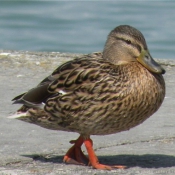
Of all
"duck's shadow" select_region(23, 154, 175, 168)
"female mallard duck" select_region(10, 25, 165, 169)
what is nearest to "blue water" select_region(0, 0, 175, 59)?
"duck's shadow" select_region(23, 154, 175, 168)

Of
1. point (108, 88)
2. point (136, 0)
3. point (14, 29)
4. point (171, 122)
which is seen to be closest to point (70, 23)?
point (14, 29)

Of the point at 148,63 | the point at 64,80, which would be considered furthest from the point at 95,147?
the point at 148,63

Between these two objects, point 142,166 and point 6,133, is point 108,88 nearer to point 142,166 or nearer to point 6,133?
point 142,166

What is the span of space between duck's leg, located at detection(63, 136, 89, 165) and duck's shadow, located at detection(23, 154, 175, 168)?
0.10 metres

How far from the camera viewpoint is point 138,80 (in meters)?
5.71

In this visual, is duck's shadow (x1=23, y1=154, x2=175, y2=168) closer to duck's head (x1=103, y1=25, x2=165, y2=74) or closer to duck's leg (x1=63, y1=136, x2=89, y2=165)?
duck's leg (x1=63, y1=136, x2=89, y2=165)

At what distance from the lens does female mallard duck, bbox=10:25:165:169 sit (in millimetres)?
5625

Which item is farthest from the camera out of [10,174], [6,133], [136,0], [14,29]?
[136,0]

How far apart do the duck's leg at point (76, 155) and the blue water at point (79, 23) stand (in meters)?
9.77

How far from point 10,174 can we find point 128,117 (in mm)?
979

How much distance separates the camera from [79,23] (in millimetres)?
18281

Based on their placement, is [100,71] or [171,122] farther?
[171,122]

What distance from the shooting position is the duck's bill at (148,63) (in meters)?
5.77

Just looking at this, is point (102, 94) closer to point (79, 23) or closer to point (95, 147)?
point (95, 147)
